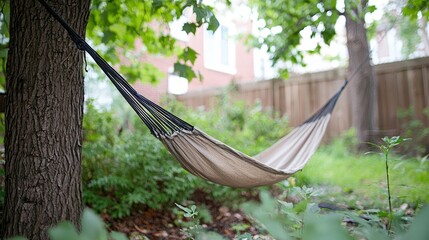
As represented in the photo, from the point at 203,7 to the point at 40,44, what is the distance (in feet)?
2.97

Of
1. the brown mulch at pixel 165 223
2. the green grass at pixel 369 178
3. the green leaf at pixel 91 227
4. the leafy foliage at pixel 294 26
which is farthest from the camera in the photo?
the leafy foliage at pixel 294 26

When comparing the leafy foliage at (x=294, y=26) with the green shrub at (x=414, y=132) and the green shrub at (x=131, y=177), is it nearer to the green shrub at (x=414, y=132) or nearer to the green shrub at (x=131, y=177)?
the green shrub at (x=131, y=177)

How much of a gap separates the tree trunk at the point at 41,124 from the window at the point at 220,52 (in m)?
6.74

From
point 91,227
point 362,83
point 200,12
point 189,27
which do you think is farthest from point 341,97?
A: point 91,227

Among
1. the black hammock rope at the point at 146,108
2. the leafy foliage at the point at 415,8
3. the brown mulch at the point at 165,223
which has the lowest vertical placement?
the brown mulch at the point at 165,223

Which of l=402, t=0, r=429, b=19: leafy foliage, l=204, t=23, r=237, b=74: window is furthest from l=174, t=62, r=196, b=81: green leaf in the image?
l=204, t=23, r=237, b=74: window

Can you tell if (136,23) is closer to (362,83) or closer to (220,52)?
(362,83)

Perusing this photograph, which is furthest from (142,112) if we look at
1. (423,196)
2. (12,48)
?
(423,196)

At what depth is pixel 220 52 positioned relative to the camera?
9.24 metres

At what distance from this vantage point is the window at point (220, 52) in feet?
28.3

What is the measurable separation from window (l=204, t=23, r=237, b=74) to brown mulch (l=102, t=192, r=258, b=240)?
239 inches

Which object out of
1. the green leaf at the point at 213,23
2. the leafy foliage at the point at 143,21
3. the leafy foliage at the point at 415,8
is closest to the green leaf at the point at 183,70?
the leafy foliage at the point at 143,21

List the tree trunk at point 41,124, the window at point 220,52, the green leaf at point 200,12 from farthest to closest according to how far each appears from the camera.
→ the window at point 220,52, the green leaf at point 200,12, the tree trunk at point 41,124

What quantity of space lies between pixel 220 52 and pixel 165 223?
23.8 feet
